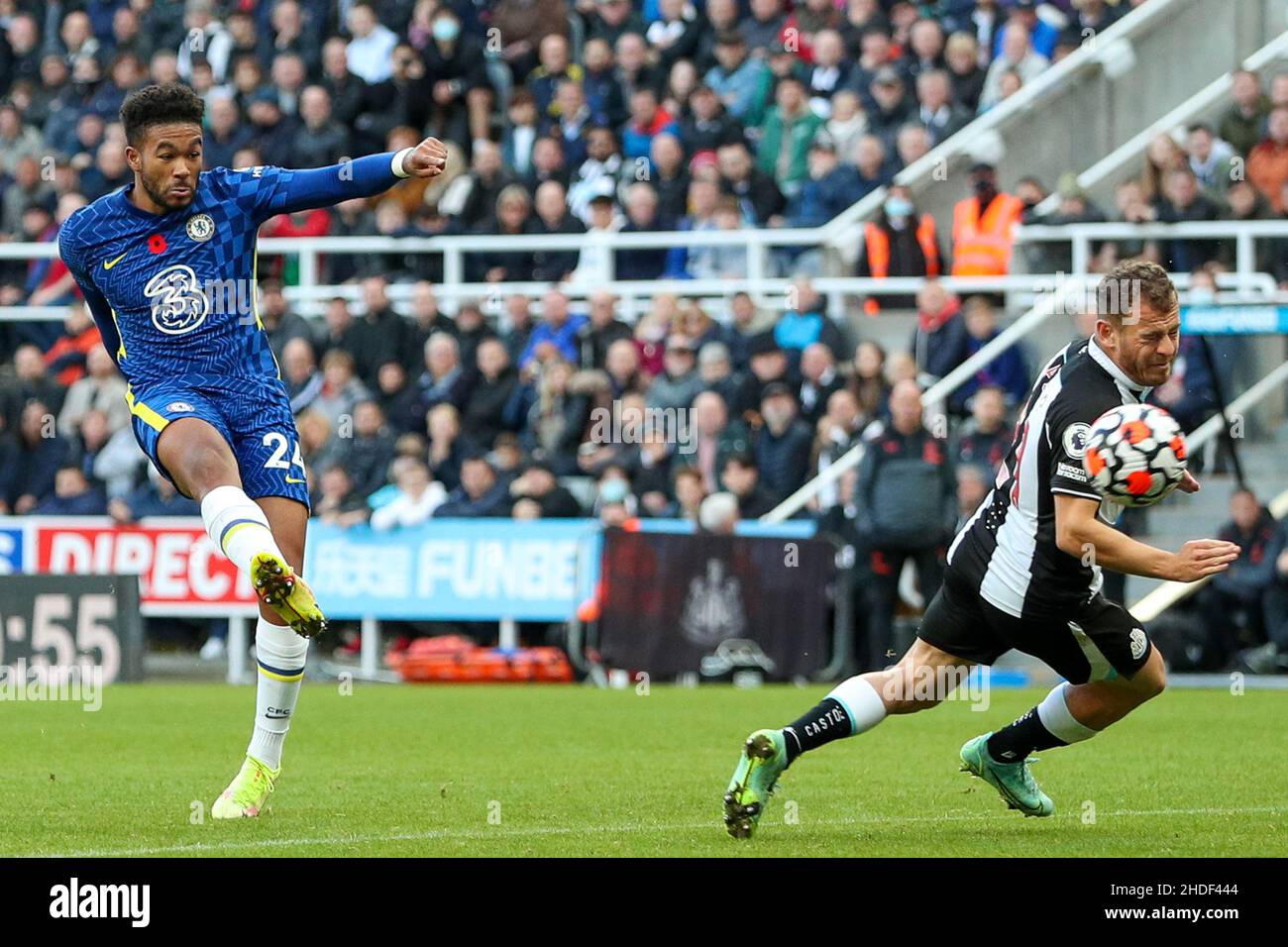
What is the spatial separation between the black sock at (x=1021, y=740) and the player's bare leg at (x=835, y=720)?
0.37 m

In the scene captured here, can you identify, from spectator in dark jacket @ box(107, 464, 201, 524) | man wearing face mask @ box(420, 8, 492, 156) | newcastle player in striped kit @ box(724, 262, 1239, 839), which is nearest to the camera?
newcastle player in striped kit @ box(724, 262, 1239, 839)

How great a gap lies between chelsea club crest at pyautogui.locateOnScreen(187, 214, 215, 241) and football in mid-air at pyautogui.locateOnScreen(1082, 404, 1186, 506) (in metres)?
3.49

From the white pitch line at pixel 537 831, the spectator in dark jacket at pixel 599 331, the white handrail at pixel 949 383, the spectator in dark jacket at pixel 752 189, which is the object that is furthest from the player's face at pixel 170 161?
the spectator in dark jacket at pixel 752 189

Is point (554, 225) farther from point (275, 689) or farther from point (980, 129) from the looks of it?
point (275, 689)

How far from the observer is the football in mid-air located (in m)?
7.46

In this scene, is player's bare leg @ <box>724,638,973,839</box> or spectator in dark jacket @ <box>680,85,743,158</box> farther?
spectator in dark jacket @ <box>680,85,743,158</box>

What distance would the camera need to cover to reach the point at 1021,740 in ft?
27.8

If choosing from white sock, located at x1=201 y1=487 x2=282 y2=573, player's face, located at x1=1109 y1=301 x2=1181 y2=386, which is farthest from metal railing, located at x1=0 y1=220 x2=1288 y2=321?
player's face, located at x1=1109 y1=301 x2=1181 y2=386

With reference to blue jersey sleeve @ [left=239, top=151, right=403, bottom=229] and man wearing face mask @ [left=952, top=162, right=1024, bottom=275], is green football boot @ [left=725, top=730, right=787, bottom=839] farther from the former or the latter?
man wearing face mask @ [left=952, top=162, right=1024, bottom=275]

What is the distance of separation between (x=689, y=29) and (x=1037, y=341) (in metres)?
5.77

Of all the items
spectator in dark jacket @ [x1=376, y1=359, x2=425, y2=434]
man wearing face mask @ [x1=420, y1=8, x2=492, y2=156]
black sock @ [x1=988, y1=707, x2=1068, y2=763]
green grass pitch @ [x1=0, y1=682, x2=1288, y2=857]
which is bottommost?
green grass pitch @ [x1=0, y1=682, x2=1288, y2=857]

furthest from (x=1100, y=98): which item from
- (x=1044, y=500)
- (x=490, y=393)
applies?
(x=1044, y=500)
